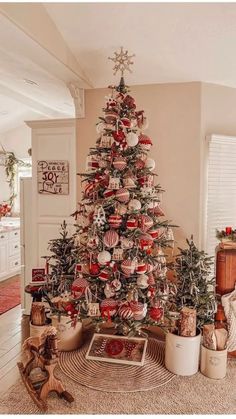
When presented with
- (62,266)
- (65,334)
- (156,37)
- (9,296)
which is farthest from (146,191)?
(9,296)

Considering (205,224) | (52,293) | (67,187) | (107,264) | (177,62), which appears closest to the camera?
(107,264)

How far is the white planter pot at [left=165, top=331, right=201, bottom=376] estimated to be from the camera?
2721 millimetres

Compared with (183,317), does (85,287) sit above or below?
above

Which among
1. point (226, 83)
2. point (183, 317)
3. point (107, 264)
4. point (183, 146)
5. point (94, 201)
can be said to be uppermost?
point (226, 83)

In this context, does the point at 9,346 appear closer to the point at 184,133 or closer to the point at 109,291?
the point at 109,291

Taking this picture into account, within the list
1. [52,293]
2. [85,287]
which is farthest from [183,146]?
[52,293]

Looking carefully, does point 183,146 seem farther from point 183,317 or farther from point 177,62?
point 183,317

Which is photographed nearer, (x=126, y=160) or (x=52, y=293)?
(x=126, y=160)

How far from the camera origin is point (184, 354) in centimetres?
272

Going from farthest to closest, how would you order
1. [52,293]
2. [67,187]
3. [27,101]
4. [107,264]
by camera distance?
[27,101] → [67,187] → [52,293] → [107,264]

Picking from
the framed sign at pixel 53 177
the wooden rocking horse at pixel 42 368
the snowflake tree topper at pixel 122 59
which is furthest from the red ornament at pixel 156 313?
the snowflake tree topper at pixel 122 59

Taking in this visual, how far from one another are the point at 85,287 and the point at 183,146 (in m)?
1.69

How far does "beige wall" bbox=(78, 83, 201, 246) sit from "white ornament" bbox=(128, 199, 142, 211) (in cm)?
93

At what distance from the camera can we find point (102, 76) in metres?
3.31
